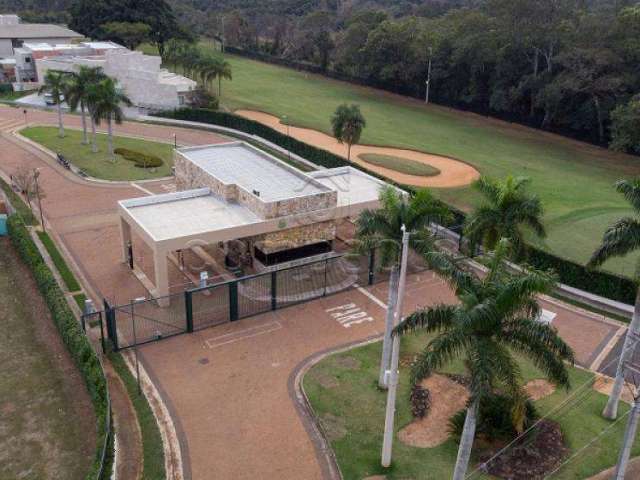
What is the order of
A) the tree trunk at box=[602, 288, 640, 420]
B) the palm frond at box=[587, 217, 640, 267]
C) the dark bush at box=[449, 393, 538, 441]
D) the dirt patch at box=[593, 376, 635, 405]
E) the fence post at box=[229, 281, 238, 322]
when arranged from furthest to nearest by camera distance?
the fence post at box=[229, 281, 238, 322] < the dirt patch at box=[593, 376, 635, 405] < the tree trunk at box=[602, 288, 640, 420] < the dark bush at box=[449, 393, 538, 441] < the palm frond at box=[587, 217, 640, 267]

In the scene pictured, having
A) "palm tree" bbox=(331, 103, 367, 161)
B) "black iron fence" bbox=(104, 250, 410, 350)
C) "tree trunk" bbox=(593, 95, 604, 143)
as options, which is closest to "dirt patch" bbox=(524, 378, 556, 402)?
"black iron fence" bbox=(104, 250, 410, 350)

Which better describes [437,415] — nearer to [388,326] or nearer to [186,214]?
[388,326]

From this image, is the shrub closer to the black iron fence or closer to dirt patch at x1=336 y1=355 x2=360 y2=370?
the black iron fence

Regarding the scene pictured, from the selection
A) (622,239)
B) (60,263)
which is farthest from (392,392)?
(60,263)

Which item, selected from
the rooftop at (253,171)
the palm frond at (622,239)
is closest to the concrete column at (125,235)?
the rooftop at (253,171)

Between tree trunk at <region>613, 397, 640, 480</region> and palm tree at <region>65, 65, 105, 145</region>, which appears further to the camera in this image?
palm tree at <region>65, 65, 105, 145</region>

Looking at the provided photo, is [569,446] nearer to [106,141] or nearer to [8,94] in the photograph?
[106,141]

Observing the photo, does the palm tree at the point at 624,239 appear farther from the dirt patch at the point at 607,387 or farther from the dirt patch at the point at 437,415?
the dirt patch at the point at 437,415
